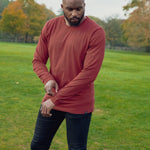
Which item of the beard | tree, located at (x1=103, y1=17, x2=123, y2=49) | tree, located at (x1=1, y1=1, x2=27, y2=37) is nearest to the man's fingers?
the beard

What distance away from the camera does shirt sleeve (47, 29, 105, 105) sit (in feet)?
8.70

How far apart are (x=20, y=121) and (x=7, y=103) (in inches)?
62.3

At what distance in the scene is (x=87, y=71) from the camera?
2.66 meters

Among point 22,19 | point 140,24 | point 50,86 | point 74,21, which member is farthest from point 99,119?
point 22,19

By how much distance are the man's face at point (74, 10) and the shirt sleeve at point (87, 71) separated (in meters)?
0.22

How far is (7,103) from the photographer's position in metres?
7.71

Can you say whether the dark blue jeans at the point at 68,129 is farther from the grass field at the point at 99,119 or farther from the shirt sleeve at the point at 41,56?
the grass field at the point at 99,119

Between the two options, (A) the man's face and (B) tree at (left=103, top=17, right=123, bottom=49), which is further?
(B) tree at (left=103, top=17, right=123, bottom=49)

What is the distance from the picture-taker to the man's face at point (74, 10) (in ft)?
8.49

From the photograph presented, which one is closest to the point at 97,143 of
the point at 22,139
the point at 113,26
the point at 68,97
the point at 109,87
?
the point at 22,139

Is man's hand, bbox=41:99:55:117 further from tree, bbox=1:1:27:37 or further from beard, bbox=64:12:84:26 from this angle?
tree, bbox=1:1:27:37

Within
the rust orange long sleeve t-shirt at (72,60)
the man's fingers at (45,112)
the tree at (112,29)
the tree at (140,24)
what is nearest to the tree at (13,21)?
the tree at (112,29)

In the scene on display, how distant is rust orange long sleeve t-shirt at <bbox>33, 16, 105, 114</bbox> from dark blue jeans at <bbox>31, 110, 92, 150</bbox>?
8 cm

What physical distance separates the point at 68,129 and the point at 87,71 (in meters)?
0.66
